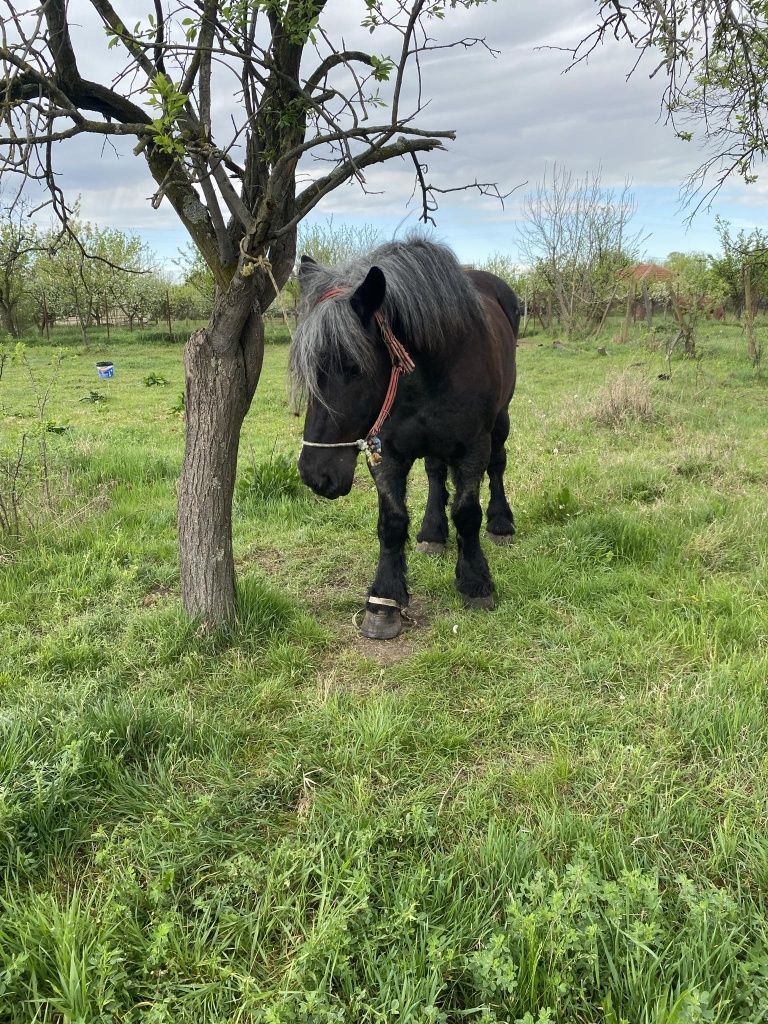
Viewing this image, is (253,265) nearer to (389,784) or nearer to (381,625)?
(381,625)

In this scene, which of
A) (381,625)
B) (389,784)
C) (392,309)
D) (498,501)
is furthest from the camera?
(498,501)

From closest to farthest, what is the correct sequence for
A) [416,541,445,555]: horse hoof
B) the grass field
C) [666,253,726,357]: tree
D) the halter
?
the grass field → the halter → [416,541,445,555]: horse hoof → [666,253,726,357]: tree

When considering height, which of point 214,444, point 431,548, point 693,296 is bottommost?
point 431,548

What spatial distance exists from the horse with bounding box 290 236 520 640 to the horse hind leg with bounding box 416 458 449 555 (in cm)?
78

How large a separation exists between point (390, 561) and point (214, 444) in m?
1.25

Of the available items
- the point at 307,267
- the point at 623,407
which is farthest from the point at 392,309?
the point at 623,407

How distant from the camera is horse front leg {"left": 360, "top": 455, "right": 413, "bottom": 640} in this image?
346 cm

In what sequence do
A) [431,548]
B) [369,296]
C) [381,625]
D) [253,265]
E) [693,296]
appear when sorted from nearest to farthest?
[253,265]
[369,296]
[381,625]
[431,548]
[693,296]

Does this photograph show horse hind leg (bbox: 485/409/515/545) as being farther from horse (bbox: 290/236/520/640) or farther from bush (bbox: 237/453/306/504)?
bush (bbox: 237/453/306/504)

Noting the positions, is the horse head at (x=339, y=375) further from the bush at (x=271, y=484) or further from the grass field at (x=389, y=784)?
the bush at (x=271, y=484)

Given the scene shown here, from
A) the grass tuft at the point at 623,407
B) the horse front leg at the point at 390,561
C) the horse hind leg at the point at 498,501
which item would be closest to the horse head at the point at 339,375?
the horse front leg at the point at 390,561

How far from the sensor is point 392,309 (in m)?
3.06

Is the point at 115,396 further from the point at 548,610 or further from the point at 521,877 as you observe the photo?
the point at 521,877

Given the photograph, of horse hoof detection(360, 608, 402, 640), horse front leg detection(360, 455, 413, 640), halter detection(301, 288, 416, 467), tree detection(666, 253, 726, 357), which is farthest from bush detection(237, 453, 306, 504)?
tree detection(666, 253, 726, 357)
